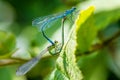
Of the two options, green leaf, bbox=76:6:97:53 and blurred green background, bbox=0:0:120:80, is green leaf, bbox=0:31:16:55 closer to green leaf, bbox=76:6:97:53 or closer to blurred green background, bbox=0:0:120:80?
blurred green background, bbox=0:0:120:80

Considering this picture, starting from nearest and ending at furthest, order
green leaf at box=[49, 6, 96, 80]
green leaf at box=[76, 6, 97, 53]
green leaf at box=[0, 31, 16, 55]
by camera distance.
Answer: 1. green leaf at box=[49, 6, 96, 80]
2. green leaf at box=[76, 6, 97, 53]
3. green leaf at box=[0, 31, 16, 55]

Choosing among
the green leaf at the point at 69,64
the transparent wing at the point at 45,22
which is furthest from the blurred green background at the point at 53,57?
the green leaf at the point at 69,64

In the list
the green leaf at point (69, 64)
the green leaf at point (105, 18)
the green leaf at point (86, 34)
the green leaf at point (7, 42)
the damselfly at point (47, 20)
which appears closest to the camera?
the green leaf at point (69, 64)

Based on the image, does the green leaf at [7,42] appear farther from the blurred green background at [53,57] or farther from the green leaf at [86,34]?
the green leaf at [86,34]

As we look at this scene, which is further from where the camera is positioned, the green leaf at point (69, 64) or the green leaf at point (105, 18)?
the green leaf at point (105, 18)

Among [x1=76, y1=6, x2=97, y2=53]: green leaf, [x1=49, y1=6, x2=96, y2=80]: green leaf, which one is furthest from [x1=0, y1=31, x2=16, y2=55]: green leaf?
[x1=49, y1=6, x2=96, y2=80]: green leaf

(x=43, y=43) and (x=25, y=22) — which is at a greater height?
(x=25, y=22)

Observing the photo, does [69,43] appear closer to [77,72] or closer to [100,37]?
[77,72]

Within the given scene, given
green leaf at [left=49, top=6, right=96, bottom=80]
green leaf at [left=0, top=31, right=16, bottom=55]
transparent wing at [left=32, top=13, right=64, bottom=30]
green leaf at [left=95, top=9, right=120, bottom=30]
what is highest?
green leaf at [left=0, top=31, right=16, bottom=55]

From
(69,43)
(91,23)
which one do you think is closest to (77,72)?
(69,43)

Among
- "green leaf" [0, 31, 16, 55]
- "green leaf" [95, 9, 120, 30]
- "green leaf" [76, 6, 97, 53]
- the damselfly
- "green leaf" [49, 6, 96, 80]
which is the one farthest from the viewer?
"green leaf" [95, 9, 120, 30]

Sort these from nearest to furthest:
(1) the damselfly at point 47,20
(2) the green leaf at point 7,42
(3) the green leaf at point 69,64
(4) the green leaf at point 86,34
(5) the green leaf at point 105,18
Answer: (3) the green leaf at point 69,64, (1) the damselfly at point 47,20, (4) the green leaf at point 86,34, (2) the green leaf at point 7,42, (5) the green leaf at point 105,18
